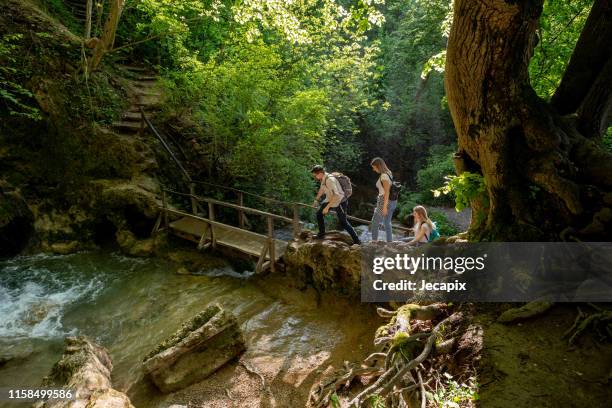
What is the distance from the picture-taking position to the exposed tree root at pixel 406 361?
3.26m

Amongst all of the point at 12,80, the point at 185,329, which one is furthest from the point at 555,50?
the point at 12,80

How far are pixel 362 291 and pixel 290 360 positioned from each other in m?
1.80

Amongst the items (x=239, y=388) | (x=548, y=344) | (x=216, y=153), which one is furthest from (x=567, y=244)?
(x=216, y=153)

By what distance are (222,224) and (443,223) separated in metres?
8.89

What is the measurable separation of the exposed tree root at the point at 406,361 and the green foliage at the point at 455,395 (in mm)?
100

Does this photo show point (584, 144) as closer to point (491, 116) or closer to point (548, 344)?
point (491, 116)

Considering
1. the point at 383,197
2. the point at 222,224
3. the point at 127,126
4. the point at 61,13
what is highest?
the point at 61,13

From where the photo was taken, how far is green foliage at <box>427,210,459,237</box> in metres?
13.4

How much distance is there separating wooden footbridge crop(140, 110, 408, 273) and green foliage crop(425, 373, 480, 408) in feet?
14.7

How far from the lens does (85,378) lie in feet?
15.6

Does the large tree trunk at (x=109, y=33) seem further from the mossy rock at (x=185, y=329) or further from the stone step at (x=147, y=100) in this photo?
the mossy rock at (x=185, y=329)

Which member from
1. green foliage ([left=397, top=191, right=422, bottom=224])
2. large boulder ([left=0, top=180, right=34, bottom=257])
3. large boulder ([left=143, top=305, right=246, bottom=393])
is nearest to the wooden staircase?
large boulder ([left=0, top=180, right=34, bottom=257])
